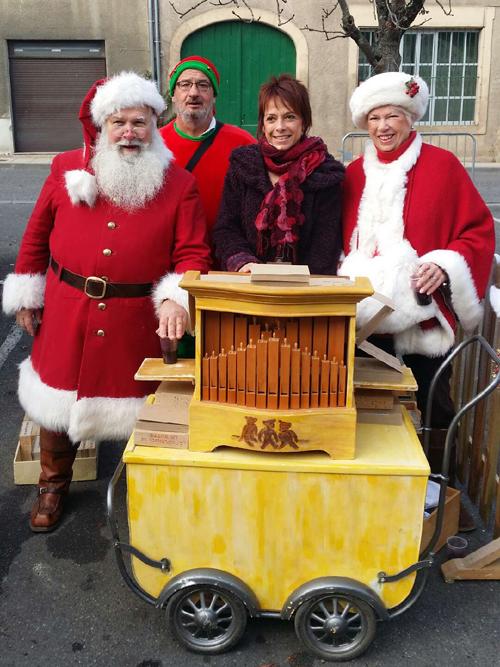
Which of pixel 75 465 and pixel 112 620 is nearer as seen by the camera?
pixel 112 620

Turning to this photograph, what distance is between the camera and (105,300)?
2.69 meters

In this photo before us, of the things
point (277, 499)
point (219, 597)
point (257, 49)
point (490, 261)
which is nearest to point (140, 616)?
point (219, 597)

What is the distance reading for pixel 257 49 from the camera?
14.9 metres

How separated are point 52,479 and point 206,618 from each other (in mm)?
1094

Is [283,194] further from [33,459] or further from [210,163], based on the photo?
[33,459]

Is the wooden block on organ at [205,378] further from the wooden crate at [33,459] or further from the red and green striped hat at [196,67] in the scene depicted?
the red and green striped hat at [196,67]

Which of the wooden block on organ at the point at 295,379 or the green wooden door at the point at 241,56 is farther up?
the green wooden door at the point at 241,56

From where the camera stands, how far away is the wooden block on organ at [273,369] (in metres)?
2.03

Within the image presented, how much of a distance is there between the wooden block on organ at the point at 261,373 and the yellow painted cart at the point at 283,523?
19 mm

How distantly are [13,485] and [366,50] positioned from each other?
3.08 metres

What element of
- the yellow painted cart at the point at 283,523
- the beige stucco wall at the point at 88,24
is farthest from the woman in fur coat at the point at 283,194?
the beige stucco wall at the point at 88,24

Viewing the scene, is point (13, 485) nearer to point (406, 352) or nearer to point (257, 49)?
point (406, 352)

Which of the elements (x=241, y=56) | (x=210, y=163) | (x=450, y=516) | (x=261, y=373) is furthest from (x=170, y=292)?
(x=241, y=56)

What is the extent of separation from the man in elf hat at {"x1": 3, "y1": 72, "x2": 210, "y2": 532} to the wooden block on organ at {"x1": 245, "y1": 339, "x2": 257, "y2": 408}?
0.59 meters
